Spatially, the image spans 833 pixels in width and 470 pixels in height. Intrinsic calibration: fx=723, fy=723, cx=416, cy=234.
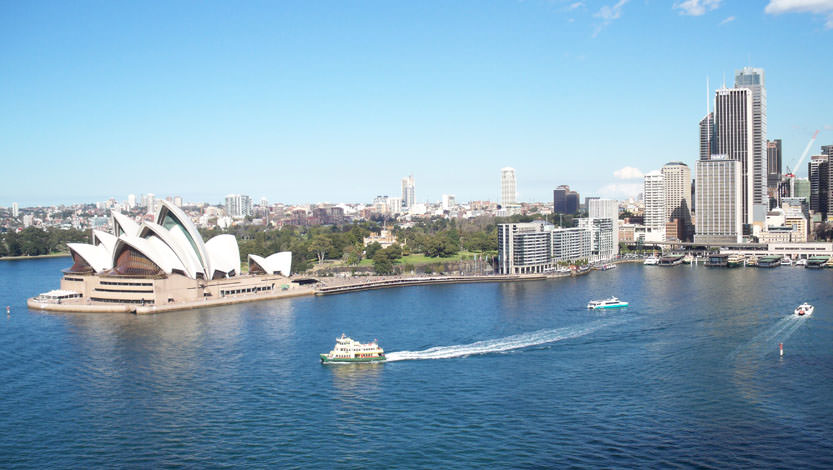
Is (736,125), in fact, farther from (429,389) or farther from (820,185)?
(429,389)

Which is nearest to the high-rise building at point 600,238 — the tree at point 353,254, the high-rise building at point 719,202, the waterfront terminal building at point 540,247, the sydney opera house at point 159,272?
the waterfront terminal building at point 540,247

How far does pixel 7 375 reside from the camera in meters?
13.6

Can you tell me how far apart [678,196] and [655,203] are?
5.32 meters

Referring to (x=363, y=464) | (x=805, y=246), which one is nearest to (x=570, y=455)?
(x=363, y=464)

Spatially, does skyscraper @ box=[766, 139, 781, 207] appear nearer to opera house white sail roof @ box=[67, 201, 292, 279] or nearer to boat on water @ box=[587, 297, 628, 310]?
boat on water @ box=[587, 297, 628, 310]

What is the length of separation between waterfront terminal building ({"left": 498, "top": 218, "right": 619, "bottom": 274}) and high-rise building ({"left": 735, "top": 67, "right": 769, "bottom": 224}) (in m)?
17.3

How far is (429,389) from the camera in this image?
12266 millimetres

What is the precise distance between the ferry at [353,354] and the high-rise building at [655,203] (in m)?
38.3

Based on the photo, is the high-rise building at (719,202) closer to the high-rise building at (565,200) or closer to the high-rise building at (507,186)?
the high-rise building at (565,200)

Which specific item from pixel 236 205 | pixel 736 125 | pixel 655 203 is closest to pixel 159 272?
pixel 655 203

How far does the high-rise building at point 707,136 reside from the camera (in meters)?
61.6

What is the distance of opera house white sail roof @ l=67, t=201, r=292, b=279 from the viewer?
22359mm

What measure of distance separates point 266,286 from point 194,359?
1027 cm

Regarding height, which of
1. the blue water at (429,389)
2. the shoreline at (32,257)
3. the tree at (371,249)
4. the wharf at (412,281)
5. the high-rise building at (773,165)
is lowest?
the blue water at (429,389)
